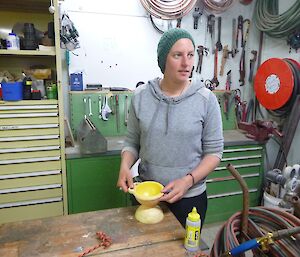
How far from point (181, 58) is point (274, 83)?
4.63ft

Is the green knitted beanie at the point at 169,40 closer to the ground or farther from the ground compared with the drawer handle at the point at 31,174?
farther from the ground

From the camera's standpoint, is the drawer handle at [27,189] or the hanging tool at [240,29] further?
the hanging tool at [240,29]

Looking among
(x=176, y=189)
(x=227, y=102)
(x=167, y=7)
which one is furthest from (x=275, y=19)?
(x=176, y=189)

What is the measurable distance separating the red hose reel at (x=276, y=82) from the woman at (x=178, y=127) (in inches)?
48.3

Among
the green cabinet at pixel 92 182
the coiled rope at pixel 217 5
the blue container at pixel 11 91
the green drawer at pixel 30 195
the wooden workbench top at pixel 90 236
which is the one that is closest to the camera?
the wooden workbench top at pixel 90 236

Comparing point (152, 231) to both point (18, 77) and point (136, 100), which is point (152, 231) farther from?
point (18, 77)

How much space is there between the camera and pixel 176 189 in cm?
102

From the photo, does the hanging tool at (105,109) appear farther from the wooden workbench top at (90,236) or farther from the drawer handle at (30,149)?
the wooden workbench top at (90,236)

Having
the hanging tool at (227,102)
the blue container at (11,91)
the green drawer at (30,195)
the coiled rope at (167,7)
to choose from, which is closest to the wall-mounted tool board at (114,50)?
the coiled rope at (167,7)

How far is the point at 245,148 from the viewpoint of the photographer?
225 centimetres

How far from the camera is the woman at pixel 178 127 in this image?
1.09 m

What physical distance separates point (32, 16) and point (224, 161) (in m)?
1.90

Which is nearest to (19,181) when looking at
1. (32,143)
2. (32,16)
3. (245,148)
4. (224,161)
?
(32,143)

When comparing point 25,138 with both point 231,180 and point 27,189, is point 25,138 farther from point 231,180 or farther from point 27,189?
point 231,180
